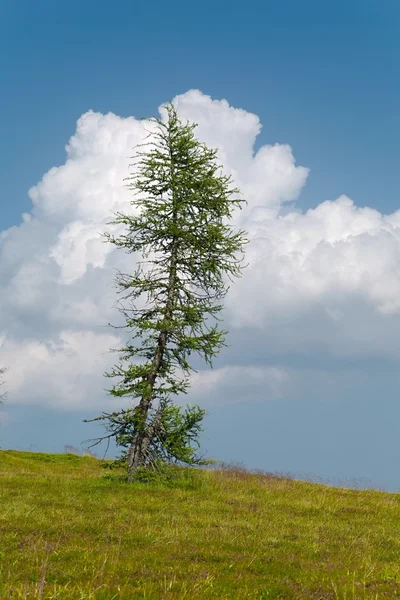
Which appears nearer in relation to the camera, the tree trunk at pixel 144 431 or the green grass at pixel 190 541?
the green grass at pixel 190 541

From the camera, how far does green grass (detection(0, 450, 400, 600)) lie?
8750 millimetres

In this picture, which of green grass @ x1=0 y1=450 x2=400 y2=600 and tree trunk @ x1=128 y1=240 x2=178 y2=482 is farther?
tree trunk @ x1=128 y1=240 x2=178 y2=482

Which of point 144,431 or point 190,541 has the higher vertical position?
point 144,431

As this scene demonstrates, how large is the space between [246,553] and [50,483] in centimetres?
1200

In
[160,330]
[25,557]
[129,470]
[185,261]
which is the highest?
[185,261]

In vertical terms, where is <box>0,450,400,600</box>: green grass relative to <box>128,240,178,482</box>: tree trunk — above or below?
below

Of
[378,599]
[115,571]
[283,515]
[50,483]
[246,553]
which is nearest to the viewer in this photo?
[378,599]

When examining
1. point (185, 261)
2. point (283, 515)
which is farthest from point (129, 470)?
point (185, 261)

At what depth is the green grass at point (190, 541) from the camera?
28.7ft

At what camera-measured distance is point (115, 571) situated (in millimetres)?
9250

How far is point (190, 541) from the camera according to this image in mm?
12344

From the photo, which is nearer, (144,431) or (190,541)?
(190,541)

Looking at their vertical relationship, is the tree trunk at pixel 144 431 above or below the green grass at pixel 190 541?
above

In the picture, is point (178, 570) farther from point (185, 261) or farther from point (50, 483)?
point (185, 261)
